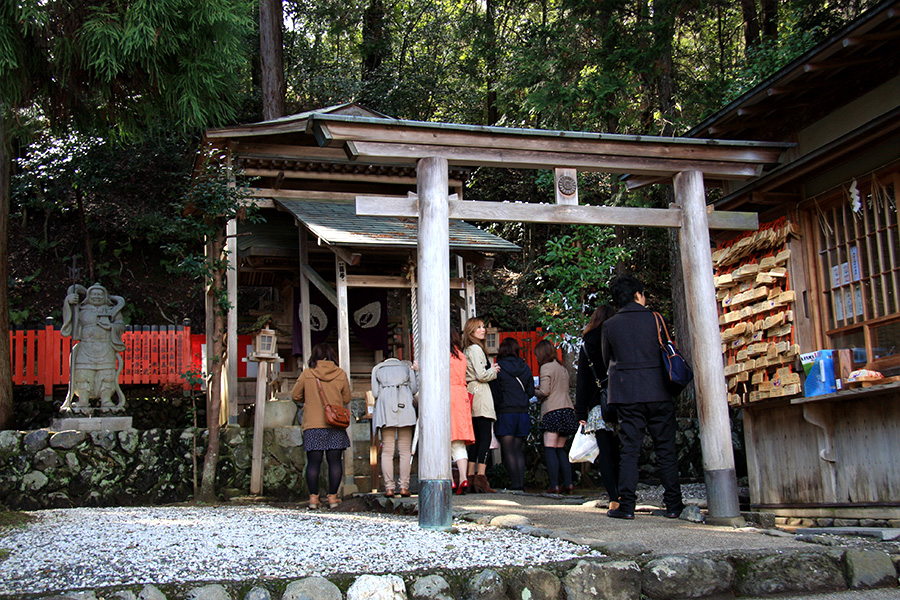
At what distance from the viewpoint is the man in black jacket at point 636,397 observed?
6754 millimetres

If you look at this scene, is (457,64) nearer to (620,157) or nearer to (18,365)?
(18,365)

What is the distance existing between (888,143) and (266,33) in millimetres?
16205

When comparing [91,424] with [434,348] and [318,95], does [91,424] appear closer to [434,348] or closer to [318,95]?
[434,348]

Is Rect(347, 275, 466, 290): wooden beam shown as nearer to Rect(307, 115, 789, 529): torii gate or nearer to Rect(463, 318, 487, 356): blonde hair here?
Rect(463, 318, 487, 356): blonde hair

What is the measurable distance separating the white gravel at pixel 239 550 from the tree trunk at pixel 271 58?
557 inches

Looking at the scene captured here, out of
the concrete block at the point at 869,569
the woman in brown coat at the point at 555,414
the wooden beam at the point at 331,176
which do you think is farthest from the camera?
the wooden beam at the point at 331,176

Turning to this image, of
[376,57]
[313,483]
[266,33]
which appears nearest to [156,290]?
[266,33]

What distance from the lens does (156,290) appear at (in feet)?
66.9

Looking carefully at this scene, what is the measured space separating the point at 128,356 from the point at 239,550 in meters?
12.3

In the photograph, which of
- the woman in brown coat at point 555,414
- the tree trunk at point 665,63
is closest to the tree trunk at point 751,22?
the tree trunk at point 665,63

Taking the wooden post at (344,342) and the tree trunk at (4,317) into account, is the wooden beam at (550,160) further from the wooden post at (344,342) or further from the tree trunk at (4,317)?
the tree trunk at (4,317)

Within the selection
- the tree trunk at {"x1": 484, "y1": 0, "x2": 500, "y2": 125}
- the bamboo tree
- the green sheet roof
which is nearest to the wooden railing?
the green sheet roof

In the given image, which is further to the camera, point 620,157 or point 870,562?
point 620,157

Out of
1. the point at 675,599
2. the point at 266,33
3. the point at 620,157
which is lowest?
the point at 675,599
